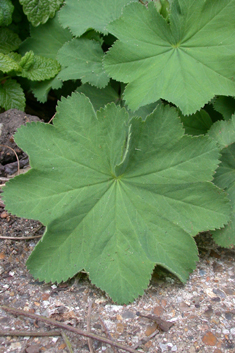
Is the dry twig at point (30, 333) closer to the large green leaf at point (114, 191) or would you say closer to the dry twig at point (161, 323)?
the large green leaf at point (114, 191)

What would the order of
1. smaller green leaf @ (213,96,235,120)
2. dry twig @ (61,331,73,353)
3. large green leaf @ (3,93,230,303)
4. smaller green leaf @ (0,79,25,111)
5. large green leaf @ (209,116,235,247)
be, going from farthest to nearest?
smaller green leaf @ (0,79,25,111)
smaller green leaf @ (213,96,235,120)
large green leaf @ (209,116,235,247)
large green leaf @ (3,93,230,303)
dry twig @ (61,331,73,353)

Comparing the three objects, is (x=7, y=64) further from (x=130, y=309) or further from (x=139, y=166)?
(x=130, y=309)

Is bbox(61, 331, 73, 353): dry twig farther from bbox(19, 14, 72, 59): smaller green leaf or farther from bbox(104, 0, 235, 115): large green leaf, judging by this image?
bbox(19, 14, 72, 59): smaller green leaf

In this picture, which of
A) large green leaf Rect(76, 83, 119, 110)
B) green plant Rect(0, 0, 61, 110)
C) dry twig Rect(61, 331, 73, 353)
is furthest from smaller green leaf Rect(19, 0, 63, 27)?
dry twig Rect(61, 331, 73, 353)

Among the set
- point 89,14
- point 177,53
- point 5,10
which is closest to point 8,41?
point 5,10

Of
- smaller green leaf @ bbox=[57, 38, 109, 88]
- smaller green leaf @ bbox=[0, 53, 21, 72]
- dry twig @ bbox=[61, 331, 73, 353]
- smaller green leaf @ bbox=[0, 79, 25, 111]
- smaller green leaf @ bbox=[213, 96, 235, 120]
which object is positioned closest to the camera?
dry twig @ bbox=[61, 331, 73, 353]

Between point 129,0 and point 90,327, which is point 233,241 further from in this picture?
point 129,0

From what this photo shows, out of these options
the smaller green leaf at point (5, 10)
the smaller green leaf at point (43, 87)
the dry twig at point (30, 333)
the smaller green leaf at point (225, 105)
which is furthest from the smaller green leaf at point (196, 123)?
the smaller green leaf at point (5, 10)
